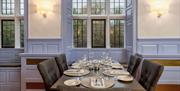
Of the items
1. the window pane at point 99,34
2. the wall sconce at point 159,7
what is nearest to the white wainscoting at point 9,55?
the window pane at point 99,34

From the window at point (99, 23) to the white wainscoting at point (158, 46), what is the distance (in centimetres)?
97

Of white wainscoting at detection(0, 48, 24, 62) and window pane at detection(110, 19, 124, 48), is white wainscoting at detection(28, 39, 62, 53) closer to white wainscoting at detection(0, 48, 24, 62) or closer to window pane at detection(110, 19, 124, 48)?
white wainscoting at detection(0, 48, 24, 62)

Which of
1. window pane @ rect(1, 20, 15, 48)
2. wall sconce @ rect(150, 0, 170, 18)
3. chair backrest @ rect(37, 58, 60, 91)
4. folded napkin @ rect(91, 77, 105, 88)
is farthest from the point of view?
window pane @ rect(1, 20, 15, 48)

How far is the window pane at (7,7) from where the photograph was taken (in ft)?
19.4

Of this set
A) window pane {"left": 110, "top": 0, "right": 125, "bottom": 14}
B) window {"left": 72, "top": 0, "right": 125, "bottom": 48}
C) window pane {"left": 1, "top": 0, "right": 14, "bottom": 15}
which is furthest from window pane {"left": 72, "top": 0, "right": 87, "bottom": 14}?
window pane {"left": 1, "top": 0, "right": 14, "bottom": 15}

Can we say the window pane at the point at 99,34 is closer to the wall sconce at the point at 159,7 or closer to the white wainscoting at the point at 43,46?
the white wainscoting at the point at 43,46

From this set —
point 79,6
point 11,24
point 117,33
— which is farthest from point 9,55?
point 117,33

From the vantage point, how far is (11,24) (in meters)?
5.91

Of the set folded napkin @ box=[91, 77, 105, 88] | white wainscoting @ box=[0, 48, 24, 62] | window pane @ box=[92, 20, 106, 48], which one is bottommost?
folded napkin @ box=[91, 77, 105, 88]

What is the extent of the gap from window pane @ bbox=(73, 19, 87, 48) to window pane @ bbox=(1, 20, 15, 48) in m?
1.69

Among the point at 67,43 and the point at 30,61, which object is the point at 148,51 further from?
the point at 30,61

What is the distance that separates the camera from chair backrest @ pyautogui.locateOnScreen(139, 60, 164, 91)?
8.16 feet

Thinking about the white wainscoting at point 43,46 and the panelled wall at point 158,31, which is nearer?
the panelled wall at point 158,31

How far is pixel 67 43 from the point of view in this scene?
5371mm
